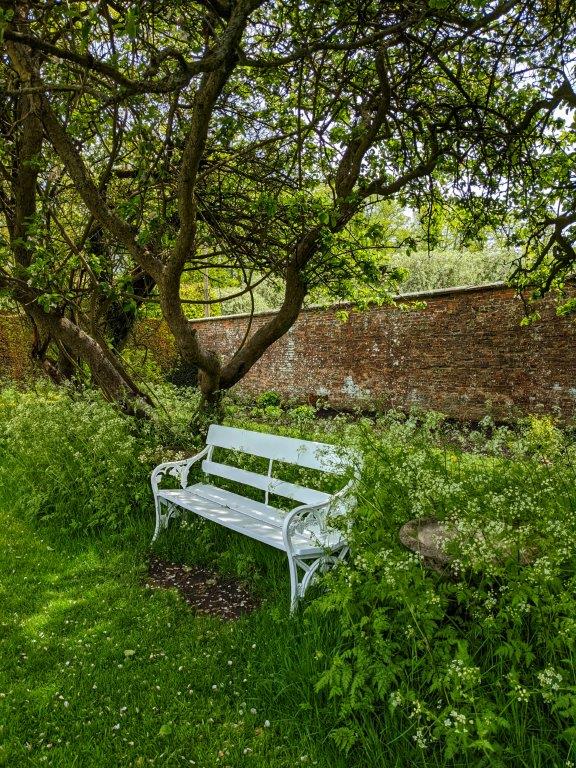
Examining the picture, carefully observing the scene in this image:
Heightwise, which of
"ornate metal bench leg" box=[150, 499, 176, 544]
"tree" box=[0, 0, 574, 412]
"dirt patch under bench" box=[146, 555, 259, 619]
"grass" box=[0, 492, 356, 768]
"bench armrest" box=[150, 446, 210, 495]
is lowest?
"dirt patch under bench" box=[146, 555, 259, 619]

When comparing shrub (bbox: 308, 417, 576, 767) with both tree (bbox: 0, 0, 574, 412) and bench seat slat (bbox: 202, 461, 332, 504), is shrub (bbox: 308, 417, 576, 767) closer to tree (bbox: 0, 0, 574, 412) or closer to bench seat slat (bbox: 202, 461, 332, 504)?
bench seat slat (bbox: 202, 461, 332, 504)

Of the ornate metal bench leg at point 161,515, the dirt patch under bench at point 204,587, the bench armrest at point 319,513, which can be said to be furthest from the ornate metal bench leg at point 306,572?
the ornate metal bench leg at point 161,515

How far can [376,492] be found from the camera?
9.98 ft

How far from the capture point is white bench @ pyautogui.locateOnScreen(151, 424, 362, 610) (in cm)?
318

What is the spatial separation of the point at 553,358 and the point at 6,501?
9527 mm

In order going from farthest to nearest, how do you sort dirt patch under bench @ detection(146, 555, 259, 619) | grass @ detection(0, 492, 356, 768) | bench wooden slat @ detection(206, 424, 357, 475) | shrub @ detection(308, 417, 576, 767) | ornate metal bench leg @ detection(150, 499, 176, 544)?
ornate metal bench leg @ detection(150, 499, 176, 544), dirt patch under bench @ detection(146, 555, 259, 619), bench wooden slat @ detection(206, 424, 357, 475), grass @ detection(0, 492, 356, 768), shrub @ detection(308, 417, 576, 767)

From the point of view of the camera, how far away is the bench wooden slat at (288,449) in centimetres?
343

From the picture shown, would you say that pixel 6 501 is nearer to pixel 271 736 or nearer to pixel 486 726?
pixel 271 736

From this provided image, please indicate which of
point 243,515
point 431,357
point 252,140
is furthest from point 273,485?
point 431,357

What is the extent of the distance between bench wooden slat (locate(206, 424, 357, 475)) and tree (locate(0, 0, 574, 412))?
1077 millimetres

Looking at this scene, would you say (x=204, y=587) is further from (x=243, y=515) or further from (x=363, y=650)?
(x=363, y=650)

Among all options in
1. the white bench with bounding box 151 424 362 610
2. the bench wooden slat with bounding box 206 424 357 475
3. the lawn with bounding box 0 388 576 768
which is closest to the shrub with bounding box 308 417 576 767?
the lawn with bounding box 0 388 576 768

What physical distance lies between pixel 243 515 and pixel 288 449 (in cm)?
65

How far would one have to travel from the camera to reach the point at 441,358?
473 inches
